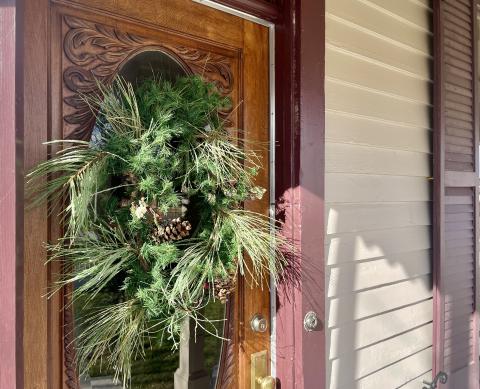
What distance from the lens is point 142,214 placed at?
101 cm

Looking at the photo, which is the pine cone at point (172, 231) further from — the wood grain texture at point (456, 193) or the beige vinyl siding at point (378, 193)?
the wood grain texture at point (456, 193)

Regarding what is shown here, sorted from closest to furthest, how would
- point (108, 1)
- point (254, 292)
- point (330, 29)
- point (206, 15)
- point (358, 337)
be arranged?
point (108, 1)
point (206, 15)
point (254, 292)
point (330, 29)
point (358, 337)

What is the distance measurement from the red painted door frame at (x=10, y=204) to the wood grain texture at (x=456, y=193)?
1.86m

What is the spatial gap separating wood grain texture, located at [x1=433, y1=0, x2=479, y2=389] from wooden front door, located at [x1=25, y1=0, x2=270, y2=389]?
42.8 inches

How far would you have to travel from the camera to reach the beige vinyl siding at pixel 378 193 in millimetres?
1638

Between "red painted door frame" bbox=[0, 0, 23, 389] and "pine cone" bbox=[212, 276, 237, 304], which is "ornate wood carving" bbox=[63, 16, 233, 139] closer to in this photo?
"red painted door frame" bbox=[0, 0, 23, 389]

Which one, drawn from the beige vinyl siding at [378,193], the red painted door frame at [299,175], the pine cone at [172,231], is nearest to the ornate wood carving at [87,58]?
the pine cone at [172,231]

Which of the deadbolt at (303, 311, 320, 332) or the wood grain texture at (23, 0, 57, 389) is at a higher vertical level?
the wood grain texture at (23, 0, 57, 389)

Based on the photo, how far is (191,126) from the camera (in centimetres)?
111

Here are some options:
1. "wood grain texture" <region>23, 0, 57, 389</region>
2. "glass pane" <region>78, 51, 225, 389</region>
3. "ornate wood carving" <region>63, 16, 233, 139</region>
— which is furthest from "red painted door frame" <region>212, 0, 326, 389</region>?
"wood grain texture" <region>23, 0, 57, 389</region>

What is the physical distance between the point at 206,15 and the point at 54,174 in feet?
2.27

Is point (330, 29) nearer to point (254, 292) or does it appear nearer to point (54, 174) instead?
point (254, 292)

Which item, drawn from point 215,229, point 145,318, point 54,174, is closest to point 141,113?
point 54,174

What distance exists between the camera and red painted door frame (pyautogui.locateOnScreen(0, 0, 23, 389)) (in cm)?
94
